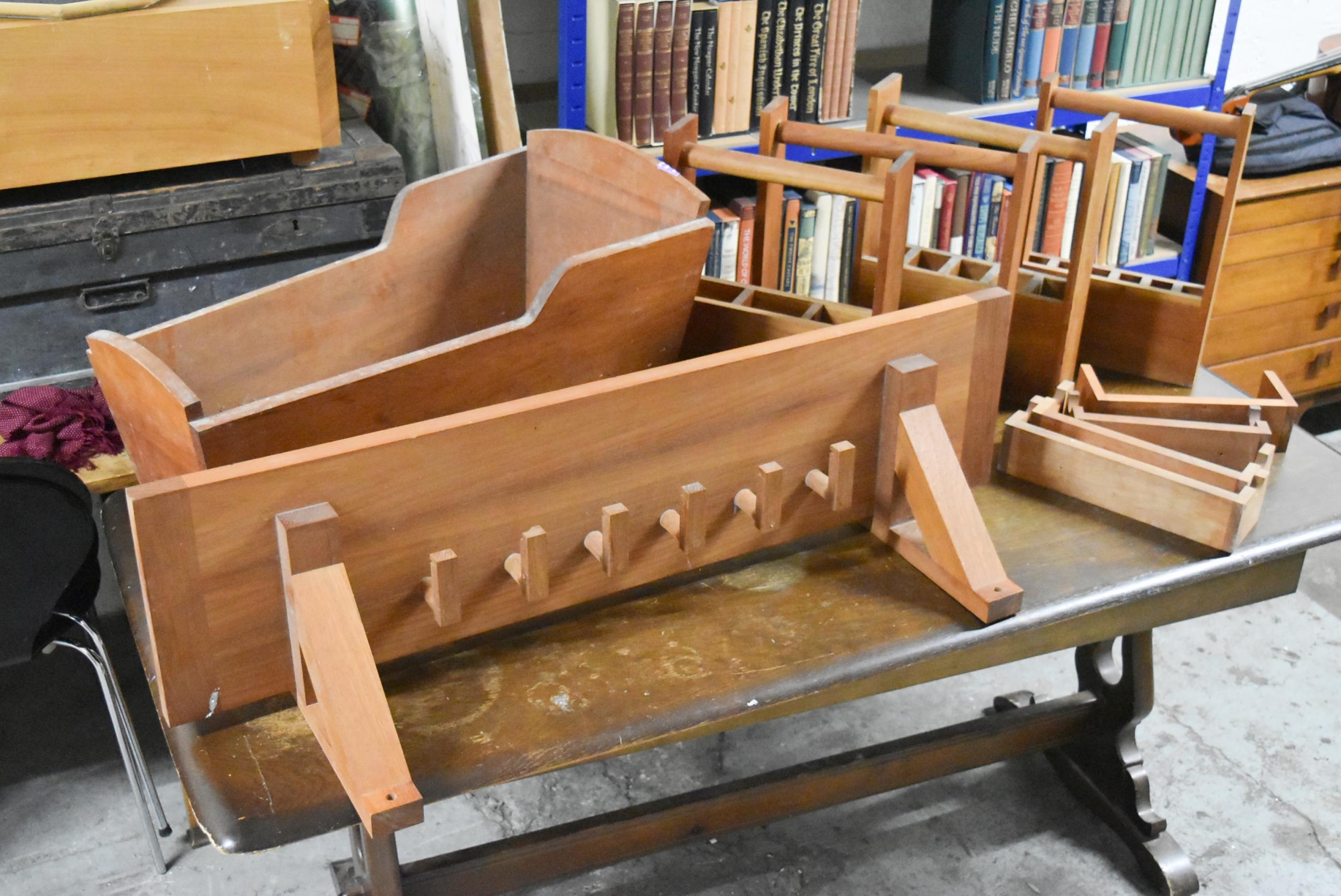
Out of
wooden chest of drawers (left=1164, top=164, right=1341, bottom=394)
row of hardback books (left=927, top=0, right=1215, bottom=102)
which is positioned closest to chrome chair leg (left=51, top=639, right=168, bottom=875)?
row of hardback books (left=927, top=0, right=1215, bottom=102)

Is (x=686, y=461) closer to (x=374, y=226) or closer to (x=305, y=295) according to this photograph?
(x=305, y=295)

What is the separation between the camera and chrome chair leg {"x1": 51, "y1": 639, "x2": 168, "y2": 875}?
69.0 inches

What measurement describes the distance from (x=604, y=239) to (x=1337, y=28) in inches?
118

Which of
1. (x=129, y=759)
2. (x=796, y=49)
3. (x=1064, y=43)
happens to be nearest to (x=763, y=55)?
(x=796, y=49)

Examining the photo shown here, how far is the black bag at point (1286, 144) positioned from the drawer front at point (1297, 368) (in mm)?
474

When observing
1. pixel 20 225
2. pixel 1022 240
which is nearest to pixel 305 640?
pixel 1022 240

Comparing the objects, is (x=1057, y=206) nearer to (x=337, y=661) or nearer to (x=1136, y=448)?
(x=1136, y=448)

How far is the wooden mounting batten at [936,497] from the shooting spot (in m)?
1.18

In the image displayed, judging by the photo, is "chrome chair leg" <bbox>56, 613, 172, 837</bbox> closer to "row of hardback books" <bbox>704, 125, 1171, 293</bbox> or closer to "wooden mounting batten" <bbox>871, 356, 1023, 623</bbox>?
"wooden mounting batten" <bbox>871, 356, 1023, 623</bbox>

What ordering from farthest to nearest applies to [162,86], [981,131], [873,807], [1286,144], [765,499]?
[1286,144], [873,807], [162,86], [981,131], [765,499]

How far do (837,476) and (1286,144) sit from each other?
2261 mm

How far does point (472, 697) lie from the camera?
109 centimetres

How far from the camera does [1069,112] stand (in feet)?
8.84

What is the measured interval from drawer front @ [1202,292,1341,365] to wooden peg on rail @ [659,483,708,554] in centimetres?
222
